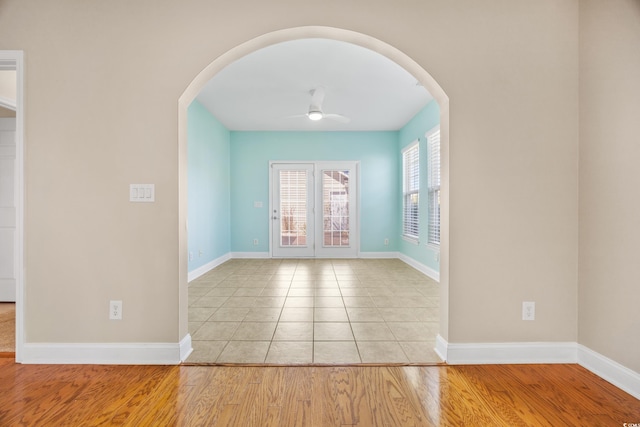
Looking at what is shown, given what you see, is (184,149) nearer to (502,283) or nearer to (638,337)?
(502,283)

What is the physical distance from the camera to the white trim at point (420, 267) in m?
4.62

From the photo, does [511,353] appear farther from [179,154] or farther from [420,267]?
[420,267]

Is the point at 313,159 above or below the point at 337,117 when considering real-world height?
below

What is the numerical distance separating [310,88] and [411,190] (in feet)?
8.97

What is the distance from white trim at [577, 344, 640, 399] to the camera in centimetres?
171

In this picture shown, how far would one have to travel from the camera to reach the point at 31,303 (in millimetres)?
2057

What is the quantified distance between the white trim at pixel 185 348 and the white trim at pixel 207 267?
7.03 ft

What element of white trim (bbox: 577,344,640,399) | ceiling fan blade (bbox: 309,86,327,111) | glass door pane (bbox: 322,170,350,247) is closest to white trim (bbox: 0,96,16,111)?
ceiling fan blade (bbox: 309,86,327,111)

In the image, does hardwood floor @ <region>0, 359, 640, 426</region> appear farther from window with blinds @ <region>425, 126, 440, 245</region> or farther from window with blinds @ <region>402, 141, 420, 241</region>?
window with blinds @ <region>402, 141, 420, 241</region>

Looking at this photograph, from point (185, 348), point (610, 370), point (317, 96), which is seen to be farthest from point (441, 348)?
point (317, 96)

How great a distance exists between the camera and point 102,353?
2.06 metres

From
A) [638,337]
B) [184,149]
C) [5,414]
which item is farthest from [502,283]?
[5,414]

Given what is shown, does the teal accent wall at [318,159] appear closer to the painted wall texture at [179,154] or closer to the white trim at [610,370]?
the painted wall texture at [179,154]

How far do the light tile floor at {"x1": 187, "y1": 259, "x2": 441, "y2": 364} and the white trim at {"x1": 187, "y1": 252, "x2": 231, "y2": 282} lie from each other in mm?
106
